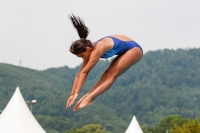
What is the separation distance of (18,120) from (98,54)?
42.1 ft

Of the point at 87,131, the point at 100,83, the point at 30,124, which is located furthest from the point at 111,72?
the point at 87,131

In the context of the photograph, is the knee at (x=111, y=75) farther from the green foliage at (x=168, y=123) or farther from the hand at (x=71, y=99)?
the green foliage at (x=168, y=123)

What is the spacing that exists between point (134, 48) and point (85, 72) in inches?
35.0

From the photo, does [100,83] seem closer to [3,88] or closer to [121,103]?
[3,88]

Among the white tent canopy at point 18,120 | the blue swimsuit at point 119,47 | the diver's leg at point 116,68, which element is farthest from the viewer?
the white tent canopy at point 18,120

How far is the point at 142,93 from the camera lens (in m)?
200

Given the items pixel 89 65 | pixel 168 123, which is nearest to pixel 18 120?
pixel 89 65

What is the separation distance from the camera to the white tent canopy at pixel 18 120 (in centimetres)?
2234

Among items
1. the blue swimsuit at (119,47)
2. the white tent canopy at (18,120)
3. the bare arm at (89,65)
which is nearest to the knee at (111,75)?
the blue swimsuit at (119,47)

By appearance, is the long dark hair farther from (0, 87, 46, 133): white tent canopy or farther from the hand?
(0, 87, 46, 133): white tent canopy

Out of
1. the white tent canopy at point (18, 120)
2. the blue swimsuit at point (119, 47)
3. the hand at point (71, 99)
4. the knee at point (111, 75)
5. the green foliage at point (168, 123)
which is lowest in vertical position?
the hand at point (71, 99)

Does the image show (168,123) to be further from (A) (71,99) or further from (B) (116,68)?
(A) (71,99)

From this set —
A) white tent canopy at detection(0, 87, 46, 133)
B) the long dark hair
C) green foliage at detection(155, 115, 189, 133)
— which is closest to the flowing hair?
the long dark hair

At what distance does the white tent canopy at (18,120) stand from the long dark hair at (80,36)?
37.9 ft
